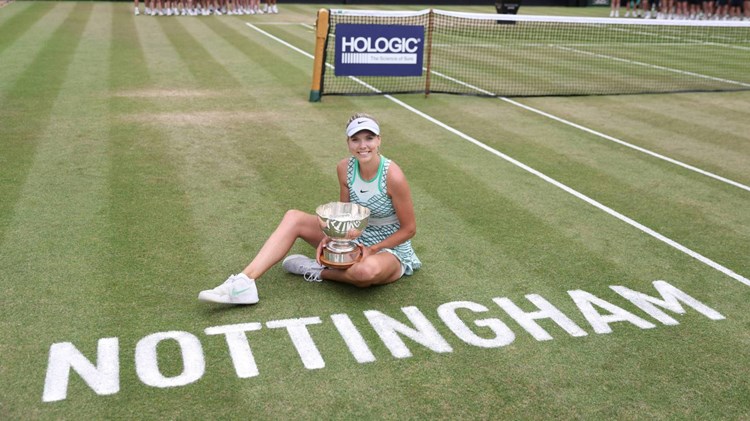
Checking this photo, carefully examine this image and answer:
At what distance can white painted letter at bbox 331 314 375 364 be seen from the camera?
17.4ft

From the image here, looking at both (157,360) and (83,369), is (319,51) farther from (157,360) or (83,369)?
(83,369)

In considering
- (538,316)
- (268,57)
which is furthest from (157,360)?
(268,57)

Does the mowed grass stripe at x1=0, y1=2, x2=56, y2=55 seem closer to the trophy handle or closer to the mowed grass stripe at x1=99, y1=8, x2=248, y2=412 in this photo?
the mowed grass stripe at x1=99, y1=8, x2=248, y2=412

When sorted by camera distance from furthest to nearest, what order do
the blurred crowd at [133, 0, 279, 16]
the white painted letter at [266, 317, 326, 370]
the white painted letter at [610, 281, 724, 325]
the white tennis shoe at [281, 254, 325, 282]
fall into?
the blurred crowd at [133, 0, 279, 16] < the white tennis shoe at [281, 254, 325, 282] < the white painted letter at [610, 281, 724, 325] < the white painted letter at [266, 317, 326, 370]

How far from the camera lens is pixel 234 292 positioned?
588 cm

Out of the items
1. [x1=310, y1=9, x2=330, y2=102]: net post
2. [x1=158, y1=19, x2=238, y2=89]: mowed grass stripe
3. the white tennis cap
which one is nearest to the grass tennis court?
[x1=310, y1=9, x2=330, y2=102]: net post

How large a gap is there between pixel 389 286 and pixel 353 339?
1.03 m

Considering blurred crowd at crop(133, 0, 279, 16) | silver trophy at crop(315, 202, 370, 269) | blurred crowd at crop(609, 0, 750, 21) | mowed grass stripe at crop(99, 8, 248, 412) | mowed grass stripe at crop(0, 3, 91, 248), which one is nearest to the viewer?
mowed grass stripe at crop(99, 8, 248, 412)

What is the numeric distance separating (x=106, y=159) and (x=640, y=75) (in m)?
13.7

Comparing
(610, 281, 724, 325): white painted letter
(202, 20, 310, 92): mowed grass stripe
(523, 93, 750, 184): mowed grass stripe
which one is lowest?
(610, 281, 724, 325): white painted letter

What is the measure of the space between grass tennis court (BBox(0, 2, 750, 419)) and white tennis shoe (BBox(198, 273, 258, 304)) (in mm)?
110

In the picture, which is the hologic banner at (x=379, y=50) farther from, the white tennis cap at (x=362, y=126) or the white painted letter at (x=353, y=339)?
the white painted letter at (x=353, y=339)

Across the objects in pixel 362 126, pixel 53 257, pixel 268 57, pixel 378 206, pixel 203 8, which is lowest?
pixel 53 257

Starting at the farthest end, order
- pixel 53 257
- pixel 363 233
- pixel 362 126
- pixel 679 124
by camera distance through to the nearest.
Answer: pixel 679 124 → pixel 53 257 → pixel 363 233 → pixel 362 126
